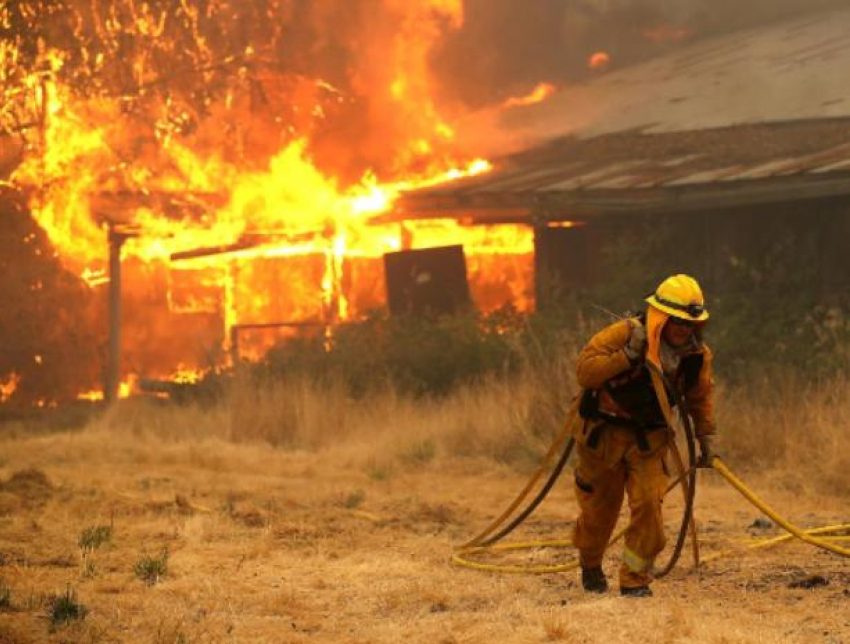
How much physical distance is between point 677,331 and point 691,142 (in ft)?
50.4

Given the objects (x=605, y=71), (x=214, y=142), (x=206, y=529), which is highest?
(x=605, y=71)

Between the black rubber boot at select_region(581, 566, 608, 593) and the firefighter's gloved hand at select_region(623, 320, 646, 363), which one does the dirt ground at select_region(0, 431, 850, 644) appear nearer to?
the black rubber boot at select_region(581, 566, 608, 593)

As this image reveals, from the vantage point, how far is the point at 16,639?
6.77m


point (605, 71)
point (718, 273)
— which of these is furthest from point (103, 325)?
point (605, 71)

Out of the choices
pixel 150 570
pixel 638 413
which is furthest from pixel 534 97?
pixel 638 413

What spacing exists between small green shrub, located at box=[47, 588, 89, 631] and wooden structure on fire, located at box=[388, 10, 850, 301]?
38.2ft

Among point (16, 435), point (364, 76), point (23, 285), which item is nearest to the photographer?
point (16, 435)

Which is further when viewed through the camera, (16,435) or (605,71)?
(605,71)

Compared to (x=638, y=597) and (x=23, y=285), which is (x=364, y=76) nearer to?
(x=23, y=285)

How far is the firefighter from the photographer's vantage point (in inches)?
303

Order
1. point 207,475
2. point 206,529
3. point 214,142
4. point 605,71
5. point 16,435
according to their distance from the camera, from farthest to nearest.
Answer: point 605,71
point 214,142
point 16,435
point 207,475
point 206,529

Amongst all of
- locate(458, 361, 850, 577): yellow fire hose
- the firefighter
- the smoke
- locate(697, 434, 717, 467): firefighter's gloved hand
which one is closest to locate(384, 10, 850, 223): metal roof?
the smoke

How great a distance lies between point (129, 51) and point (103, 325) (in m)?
4.50

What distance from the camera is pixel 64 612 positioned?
24.0 feet
